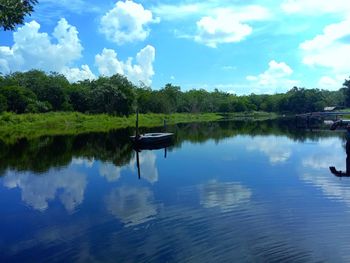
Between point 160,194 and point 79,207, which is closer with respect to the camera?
point 79,207

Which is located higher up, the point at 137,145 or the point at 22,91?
the point at 22,91

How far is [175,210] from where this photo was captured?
808 inches

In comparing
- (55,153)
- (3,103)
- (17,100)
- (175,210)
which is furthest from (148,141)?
(17,100)

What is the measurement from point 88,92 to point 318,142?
71160mm

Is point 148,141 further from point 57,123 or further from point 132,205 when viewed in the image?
point 57,123

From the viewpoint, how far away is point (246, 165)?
35.2 meters

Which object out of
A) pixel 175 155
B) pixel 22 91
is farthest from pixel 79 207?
pixel 22 91

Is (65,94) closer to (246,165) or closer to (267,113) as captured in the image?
(246,165)

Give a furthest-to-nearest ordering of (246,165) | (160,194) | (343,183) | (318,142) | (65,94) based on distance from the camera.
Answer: (65,94)
(318,142)
(246,165)
(343,183)
(160,194)

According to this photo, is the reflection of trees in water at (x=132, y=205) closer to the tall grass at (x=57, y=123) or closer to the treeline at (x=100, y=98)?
the tall grass at (x=57, y=123)

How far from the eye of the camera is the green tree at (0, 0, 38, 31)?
14309 mm

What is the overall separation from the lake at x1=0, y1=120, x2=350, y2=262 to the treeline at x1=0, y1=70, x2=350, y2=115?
5385 cm

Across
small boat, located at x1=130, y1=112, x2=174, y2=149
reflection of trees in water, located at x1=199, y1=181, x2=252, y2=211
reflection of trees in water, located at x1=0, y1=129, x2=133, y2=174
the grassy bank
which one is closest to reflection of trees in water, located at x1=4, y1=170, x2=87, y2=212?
reflection of trees in water, located at x1=0, y1=129, x2=133, y2=174

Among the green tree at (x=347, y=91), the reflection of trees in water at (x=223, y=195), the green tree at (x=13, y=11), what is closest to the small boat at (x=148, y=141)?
the reflection of trees in water at (x=223, y=195)
